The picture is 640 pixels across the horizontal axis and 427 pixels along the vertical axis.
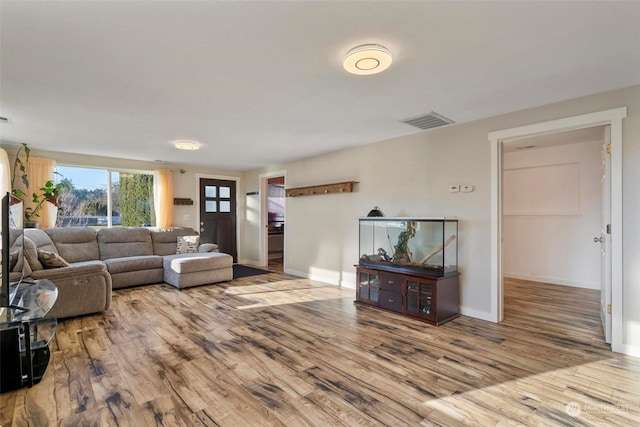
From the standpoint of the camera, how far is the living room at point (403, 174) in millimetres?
2566

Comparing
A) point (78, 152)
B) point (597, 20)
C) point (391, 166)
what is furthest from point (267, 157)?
point (597, 20)

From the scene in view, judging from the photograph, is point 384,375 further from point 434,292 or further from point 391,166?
point 391,166

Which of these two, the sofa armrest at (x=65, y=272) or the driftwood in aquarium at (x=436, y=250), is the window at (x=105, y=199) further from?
the driftwood in aquarium at (x=436, y=250)

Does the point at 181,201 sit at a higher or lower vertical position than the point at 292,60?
lower

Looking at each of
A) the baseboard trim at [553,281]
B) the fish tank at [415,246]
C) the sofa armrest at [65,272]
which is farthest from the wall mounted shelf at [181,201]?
the baseboard trim at [553,281]

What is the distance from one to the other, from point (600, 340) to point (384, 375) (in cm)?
222

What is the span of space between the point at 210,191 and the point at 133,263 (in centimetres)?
254

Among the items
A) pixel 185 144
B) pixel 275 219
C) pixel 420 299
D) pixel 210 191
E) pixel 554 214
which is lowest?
pixel 420 299

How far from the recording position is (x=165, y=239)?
229 inches

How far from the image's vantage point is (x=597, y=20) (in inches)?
67.1

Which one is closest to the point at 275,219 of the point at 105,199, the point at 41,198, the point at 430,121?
the point at 105,199

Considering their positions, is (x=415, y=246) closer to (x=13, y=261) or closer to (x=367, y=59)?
(x=367, y=59)

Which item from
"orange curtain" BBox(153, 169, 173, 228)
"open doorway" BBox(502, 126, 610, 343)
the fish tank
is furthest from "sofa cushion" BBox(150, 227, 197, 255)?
"open doorway" BBox(502, 126, 610, 343)
